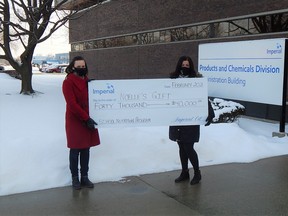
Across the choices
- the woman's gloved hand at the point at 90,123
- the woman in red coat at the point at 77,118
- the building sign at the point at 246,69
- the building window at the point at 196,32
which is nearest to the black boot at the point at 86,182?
the woman in red coat at the point at 77,118

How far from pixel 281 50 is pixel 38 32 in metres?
9.96

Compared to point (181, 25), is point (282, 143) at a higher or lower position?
lower

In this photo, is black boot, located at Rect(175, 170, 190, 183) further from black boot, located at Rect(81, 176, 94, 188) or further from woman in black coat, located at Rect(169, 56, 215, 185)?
black boot, located at Rect(81, 176, 94, 188)

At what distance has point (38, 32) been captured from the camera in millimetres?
15531

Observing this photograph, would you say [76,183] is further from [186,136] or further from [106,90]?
[186,136]

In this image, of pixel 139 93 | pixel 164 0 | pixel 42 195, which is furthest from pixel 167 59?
pixel 42 195

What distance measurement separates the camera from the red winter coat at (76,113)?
502cm

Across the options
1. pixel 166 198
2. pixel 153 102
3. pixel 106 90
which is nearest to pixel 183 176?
pixel 166 198

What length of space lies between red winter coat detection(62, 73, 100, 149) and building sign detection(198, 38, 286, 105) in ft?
16.4

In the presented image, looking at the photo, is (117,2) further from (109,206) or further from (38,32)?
(109,206)

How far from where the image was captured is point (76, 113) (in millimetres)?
5039

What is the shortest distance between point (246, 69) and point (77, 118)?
5.91m

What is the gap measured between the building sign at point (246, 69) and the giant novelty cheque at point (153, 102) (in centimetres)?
362

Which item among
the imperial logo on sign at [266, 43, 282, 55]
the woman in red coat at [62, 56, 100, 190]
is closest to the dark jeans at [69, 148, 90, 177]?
the woman in red coat at [62, 56, 100, 190]
